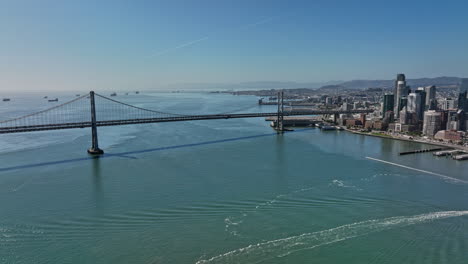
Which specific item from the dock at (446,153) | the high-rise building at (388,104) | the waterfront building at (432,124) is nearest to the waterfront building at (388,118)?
the high-rise building at (388,104)

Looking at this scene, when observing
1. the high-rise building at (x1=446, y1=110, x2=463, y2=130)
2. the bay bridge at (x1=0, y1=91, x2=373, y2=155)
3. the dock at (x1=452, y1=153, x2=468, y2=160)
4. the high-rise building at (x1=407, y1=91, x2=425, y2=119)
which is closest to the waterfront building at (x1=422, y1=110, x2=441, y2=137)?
the high-rise building at (x1=446, y1=110, x2=463, y2=130)

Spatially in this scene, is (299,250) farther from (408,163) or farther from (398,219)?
(408,163)

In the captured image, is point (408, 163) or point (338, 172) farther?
point (408, 163)

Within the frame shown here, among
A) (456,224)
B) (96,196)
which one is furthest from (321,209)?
(96,196)

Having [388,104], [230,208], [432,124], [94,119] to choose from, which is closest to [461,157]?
[432,124]

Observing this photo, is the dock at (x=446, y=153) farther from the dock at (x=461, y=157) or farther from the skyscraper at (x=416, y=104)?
the skyscraper at (x=416, y=104)

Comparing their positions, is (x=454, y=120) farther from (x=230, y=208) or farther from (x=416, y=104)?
(x=230, y=208)

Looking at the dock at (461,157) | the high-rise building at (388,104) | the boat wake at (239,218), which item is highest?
the high-rise building at (388,104)

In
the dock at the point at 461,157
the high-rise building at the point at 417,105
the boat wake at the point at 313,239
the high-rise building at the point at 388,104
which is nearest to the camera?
the boat wake at the point at 313,239
